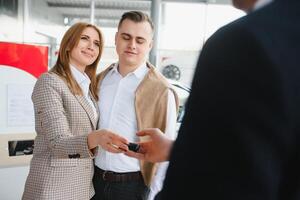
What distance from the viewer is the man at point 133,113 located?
1733 millimetres

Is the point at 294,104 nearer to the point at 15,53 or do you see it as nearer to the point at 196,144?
the point at 196,144

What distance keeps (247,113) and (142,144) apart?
830 millimetres

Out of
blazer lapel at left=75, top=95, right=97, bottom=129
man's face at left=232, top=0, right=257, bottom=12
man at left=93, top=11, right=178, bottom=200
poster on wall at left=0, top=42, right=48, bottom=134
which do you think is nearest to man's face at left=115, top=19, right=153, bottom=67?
man at left=93, top=11, right=178, bottom=200

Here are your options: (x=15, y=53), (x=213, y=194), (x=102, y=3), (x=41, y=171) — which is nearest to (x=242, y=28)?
(x=213, y=194)

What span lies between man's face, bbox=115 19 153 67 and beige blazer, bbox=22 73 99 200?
35 cm

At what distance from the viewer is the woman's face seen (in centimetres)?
177

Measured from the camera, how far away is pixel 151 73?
1.85 metres

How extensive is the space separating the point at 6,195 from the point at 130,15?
1650 millimetres

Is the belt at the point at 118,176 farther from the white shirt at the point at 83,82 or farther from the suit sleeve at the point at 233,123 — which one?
the suit sleeve at the point at 233,123

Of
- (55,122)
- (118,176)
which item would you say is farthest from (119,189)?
(55,122)

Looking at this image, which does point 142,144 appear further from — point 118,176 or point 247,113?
point 247,113

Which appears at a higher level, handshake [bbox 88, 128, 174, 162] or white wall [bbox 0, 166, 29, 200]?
handshake [bbox 88, 128, 174, 162]

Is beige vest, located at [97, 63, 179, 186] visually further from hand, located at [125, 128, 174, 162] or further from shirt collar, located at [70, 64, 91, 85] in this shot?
hand, located at [125, 128, 174, 162]

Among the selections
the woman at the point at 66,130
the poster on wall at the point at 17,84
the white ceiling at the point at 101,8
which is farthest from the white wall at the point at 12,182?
the white ceiling at the point at 101,8
